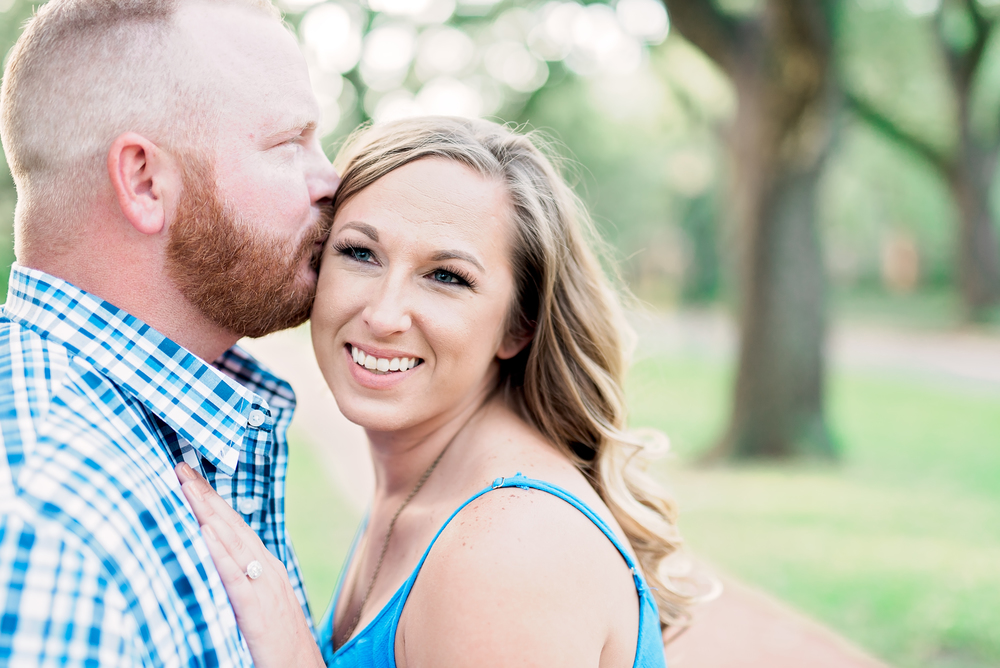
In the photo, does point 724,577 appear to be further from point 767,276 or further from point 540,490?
point 767,276

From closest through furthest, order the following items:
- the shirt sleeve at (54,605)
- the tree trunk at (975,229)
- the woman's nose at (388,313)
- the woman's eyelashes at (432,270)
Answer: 1. the shirt sleeve at (54,605)
2. the woman's nose at (388,313)
3. the woman's eyelashes at (432,270)
4. the tree trunk at (975,229)

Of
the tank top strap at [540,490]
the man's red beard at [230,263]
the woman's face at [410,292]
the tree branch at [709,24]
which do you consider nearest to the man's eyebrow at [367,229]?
the woman's face at [410,292]

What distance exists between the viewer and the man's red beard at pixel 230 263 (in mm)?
2174

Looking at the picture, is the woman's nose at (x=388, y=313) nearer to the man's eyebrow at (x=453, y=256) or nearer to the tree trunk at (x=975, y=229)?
the man's eyebrow at (x=453, y=256)

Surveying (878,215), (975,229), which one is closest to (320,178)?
(975,229)

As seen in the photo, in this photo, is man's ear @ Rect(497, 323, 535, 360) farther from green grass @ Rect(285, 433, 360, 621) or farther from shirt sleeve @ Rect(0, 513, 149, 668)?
green grass @ Rect(285, 433, 360, 621)

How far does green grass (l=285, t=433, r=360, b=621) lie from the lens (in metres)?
6.54

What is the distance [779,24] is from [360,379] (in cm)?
873

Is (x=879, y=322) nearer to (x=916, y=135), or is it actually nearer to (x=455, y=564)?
(x=916, y=135)

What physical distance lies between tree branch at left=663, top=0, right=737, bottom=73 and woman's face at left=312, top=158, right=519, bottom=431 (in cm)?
934

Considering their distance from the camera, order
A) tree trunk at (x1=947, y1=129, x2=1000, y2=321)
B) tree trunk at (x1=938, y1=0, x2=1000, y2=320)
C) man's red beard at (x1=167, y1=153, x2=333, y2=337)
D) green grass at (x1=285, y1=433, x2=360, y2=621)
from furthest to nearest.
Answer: tree trunk at (x1=947, y1=129, x2=1000, y2=321) → tree trunk at (x1=938, y1=0, x2=1000, y2=320) → green grass at (x1=285, y1=433, x2=360, y2=621) → man's red beard at (x1=167, y1=153, x2=333, y2=337)

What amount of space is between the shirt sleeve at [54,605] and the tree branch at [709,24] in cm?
1073

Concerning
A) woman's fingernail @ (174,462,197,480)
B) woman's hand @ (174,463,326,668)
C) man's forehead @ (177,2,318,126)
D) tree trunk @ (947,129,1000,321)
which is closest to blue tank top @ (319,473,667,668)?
woman's hand @ (174,463,326,668)

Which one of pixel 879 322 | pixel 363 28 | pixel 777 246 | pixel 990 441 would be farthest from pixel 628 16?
pixel 879 322
